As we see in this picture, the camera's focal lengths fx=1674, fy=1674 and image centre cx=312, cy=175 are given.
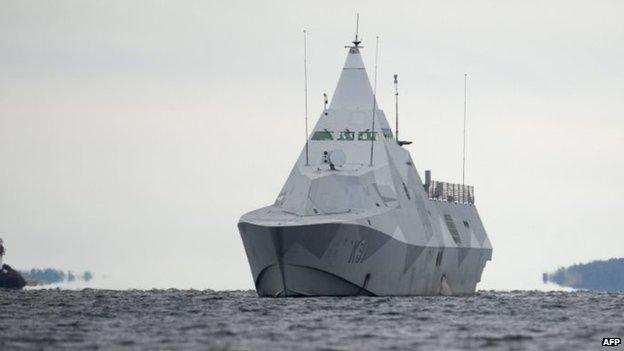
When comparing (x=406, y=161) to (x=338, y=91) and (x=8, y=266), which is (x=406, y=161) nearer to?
(x=338, y=91)

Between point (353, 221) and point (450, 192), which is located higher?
point (450, 192)

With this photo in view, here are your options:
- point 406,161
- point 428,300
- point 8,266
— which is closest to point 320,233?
point 428,300

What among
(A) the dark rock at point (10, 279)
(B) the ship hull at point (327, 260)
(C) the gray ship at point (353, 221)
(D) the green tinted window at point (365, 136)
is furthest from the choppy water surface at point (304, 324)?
(A) the dark rock at point (10, 279)

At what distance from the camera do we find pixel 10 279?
152m

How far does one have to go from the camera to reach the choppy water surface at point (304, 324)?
61.2m

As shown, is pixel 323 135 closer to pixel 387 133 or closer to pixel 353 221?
pixel 387 133

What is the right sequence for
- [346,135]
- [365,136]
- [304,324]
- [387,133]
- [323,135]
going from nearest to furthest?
1. [304,324]
2. [365,136]
3. [346,135]
4. [323,135]
5. [387,133]

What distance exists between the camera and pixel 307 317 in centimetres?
7725

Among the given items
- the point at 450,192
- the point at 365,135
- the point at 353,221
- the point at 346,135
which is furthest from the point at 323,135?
the point at 450,192

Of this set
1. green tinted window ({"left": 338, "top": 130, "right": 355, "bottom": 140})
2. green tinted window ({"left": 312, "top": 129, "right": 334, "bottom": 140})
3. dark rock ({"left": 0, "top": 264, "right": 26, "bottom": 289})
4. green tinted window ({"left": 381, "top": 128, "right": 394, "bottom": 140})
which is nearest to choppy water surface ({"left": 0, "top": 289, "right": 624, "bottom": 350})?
green tinted window ({"left": 338, "top": 130, "right": 355, "bottom": 140})

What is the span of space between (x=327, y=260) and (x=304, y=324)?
73.7ft

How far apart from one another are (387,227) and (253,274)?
333 inches

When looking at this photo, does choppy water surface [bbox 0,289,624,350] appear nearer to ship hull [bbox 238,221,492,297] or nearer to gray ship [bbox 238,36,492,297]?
ship hull [bbox 238,221,492,297]

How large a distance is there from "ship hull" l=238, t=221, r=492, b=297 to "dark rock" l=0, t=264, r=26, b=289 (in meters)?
56.1
